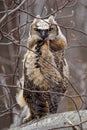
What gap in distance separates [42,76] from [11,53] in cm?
456

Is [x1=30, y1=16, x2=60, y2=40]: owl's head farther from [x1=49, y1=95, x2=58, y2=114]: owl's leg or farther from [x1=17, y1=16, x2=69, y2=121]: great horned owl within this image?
[x1=49, y1=95, x2=58, y2=114]: owl's leg

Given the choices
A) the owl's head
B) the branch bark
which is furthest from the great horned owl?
the branch bark

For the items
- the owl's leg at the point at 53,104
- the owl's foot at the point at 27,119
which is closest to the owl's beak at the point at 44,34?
the owl's leg at the point at 53,104

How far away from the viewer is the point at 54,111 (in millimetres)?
9305

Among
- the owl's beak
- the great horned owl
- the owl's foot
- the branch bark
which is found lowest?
the owl's foot

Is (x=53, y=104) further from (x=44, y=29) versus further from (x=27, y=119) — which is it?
(x=44, y=29)

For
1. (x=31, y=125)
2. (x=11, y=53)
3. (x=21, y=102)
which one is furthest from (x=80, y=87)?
(x=31, y=125)

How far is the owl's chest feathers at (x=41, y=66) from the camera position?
9109 mm

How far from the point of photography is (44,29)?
30.1 ft

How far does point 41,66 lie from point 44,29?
45 centimetres

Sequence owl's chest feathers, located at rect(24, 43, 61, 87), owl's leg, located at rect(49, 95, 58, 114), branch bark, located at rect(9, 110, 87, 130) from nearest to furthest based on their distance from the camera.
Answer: branch bark, located at rect(9, 110, 87, 130) < owl's chest feathers, located at rect(24, 43, 61, 87) < owl's leg, located at rect(49, 95, 58, 114)

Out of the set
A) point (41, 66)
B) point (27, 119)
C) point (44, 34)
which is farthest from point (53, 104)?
point (44, 34)

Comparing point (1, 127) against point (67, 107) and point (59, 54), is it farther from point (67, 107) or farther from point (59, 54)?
point (59, 54)

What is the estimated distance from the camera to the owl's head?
9195mm
